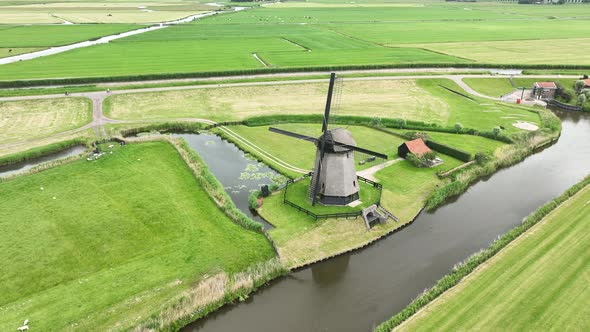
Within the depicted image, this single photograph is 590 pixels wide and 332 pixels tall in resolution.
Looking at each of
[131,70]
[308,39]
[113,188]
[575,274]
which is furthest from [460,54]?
[113,188]

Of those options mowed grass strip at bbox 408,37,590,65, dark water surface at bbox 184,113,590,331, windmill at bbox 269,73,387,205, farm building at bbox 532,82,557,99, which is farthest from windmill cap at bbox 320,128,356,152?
mowed grass strip at bbox 408,37,590,65

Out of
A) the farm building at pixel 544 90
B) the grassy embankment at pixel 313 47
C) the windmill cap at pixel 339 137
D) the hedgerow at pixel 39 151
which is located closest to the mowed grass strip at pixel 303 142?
the windmill cap at pixel 339 137

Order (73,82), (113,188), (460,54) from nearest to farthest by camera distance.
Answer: (113,188), (73,82), (460,54)

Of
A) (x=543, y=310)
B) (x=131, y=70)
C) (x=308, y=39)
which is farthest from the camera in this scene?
(x=308, y=39)

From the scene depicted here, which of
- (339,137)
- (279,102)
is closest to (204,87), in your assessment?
(279,102)

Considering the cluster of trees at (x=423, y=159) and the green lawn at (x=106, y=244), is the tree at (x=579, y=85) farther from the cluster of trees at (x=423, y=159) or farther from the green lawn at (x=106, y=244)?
the green lawn at (x=106, y=244)

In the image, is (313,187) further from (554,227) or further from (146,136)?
(146,136)

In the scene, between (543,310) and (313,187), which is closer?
(543,310)

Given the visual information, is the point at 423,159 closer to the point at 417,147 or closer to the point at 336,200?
the point at 417,147
